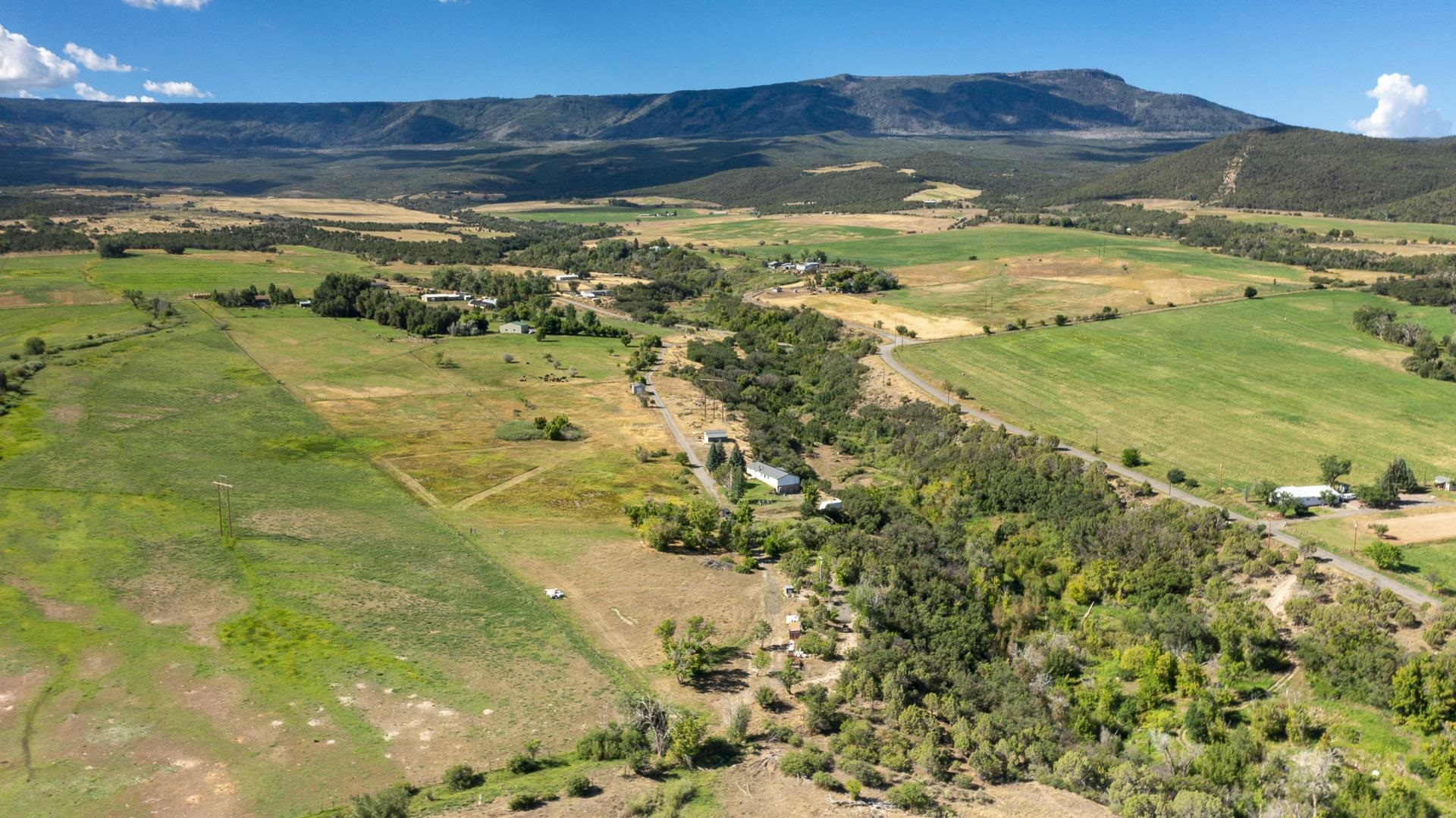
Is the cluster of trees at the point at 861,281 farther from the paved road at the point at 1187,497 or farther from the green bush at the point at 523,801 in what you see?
the green bush at the point at 523,801

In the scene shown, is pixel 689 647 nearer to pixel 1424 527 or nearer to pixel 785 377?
pixel 1424 527

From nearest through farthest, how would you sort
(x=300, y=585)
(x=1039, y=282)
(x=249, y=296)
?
(x=300, y=585) < (x=1039, y=282) < (x=249, y=296)

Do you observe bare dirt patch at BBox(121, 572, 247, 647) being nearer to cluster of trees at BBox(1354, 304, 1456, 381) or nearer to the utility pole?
the utility pole

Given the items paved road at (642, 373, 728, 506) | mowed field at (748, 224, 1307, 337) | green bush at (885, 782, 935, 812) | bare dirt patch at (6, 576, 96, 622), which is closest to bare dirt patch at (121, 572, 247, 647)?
bare dirt patch at (6, 576, 96, 622)

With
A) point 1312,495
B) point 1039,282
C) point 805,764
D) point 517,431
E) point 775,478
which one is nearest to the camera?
point 805,764

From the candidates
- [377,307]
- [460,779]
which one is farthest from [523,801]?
[377,307]

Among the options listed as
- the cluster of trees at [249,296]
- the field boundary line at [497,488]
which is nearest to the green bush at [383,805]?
the field boundary line at [497,488]
